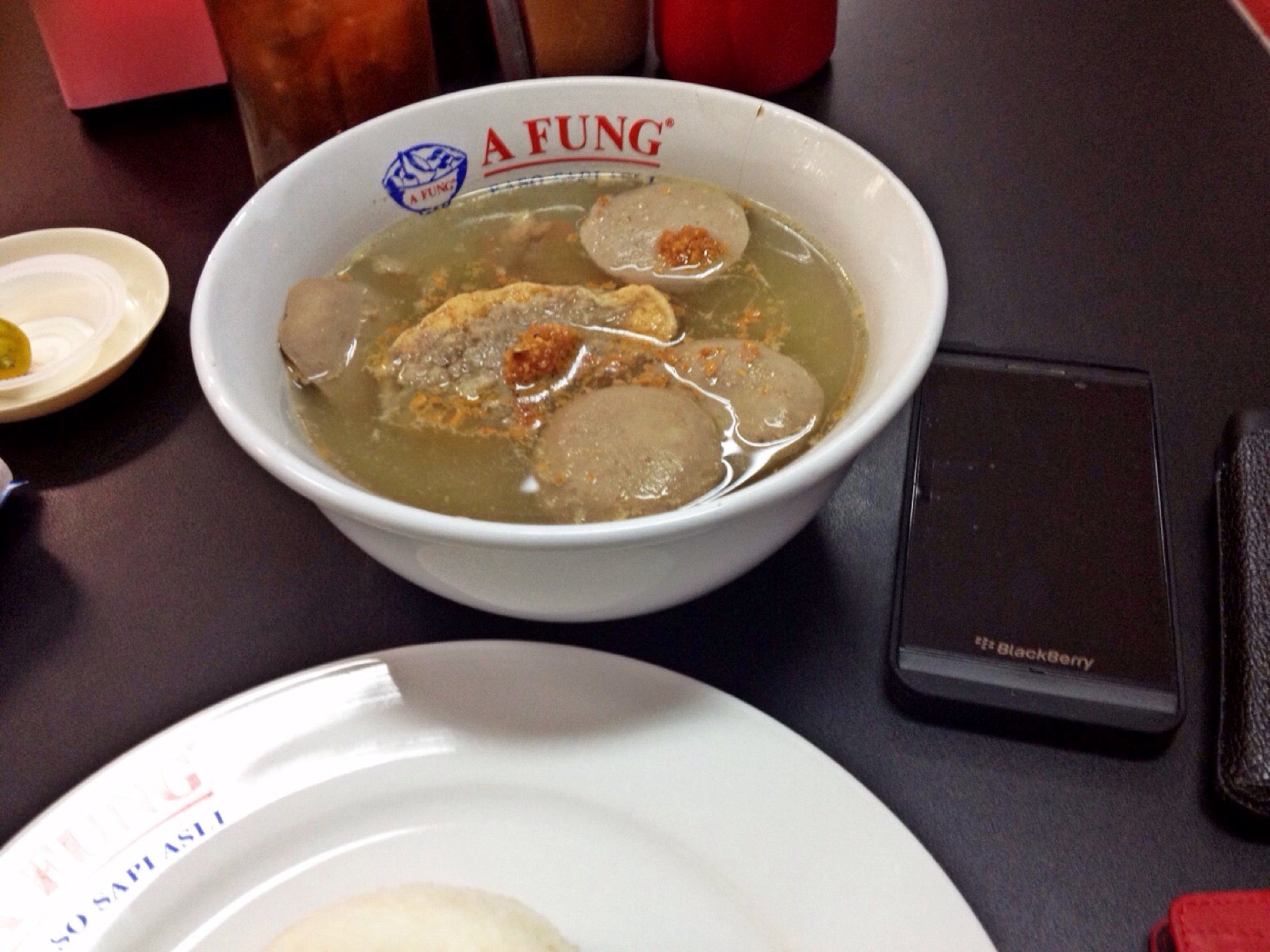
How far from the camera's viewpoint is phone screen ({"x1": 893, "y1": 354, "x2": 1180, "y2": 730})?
60 centimetres

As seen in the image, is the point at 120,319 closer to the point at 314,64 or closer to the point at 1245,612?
the point at 314,64

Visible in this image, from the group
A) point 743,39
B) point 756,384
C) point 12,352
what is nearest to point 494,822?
point 756,384

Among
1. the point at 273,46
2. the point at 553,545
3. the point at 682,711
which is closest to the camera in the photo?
the point at 553,545

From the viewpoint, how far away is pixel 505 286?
0.81m

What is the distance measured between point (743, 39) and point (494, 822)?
96 cm

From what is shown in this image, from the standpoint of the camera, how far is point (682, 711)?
0.58 metres

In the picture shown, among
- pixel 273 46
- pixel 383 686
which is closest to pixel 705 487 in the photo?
pixel 383 686

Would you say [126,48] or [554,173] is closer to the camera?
[554,173]

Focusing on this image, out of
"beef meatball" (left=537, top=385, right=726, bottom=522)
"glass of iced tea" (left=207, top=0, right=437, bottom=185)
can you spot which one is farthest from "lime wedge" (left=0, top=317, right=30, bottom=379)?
"beef meatball" (left=537, top=385, right=726, bottom=522)

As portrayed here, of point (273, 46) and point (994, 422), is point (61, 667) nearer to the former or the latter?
point (273, 46)

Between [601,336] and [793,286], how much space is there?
0.17m

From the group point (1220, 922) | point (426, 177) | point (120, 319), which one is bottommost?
point (1220, 922)

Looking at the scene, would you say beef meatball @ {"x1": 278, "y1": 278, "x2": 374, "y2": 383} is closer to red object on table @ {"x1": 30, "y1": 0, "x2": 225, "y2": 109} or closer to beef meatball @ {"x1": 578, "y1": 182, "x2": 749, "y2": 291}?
beef meatball @ {"x1": 578, "y1": 182, "x2": 749, "y2": 291}

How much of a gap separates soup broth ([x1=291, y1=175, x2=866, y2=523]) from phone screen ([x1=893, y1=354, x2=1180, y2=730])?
0.39 feet
